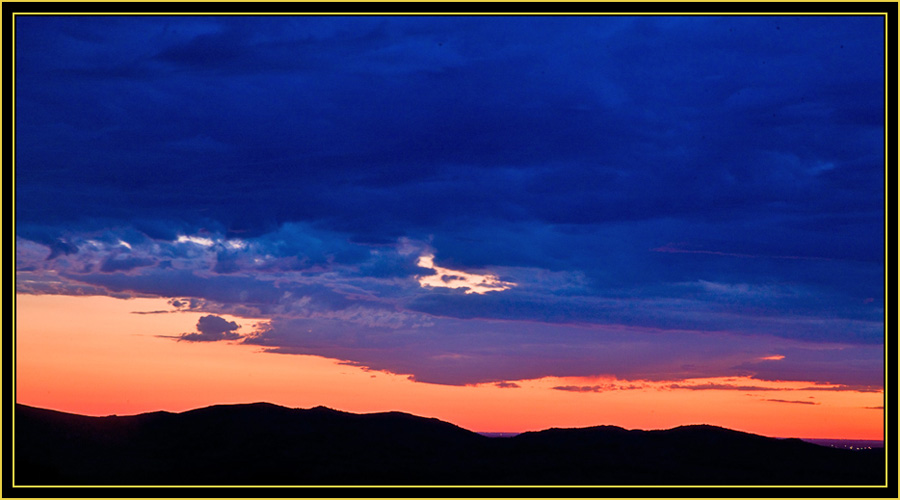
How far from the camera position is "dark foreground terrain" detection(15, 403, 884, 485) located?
149 ft

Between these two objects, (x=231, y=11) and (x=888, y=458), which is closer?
(x=231, y=11)

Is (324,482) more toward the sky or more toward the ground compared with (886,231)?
more toward the ground

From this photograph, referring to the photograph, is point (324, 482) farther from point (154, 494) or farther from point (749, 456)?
point (749, 456)

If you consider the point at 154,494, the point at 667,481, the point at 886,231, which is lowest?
the point at 667,481

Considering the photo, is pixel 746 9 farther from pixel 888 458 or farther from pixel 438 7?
pixel 888 458

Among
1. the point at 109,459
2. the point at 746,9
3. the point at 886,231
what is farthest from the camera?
the point at 109,459

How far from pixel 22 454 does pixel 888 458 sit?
144 ft

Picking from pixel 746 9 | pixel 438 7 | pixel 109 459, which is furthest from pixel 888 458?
pixel 109 459

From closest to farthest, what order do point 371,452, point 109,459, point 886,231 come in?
point 886,231, point 109,459, point 371,452

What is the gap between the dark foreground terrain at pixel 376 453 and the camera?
149 feet

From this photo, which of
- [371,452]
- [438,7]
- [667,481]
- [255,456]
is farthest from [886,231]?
→ [255,456]

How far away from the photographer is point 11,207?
27000mm

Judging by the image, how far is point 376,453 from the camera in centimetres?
5200

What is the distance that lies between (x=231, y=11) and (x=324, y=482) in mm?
27399
